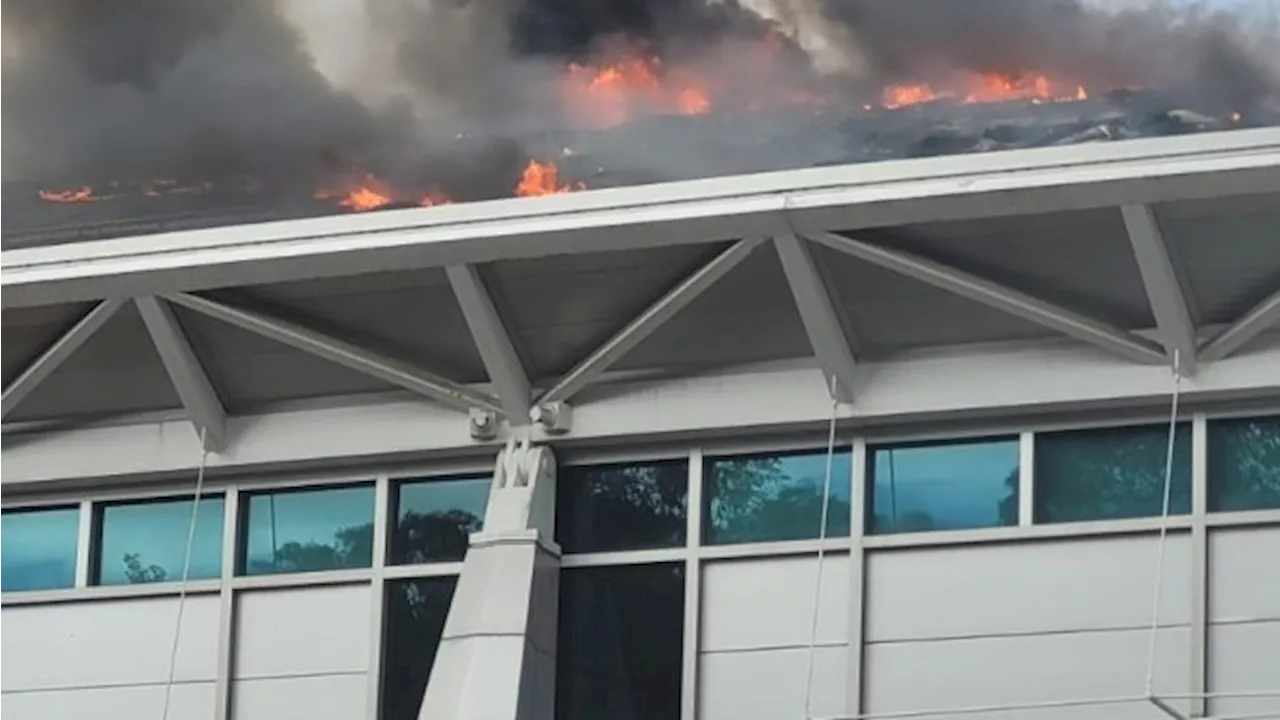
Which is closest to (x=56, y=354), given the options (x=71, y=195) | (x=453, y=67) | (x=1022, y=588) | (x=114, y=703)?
(x=71, y=195)

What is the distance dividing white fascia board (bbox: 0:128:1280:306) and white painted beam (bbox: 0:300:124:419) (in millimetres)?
266

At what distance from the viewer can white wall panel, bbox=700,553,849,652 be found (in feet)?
33.4

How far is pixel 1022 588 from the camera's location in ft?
32.5

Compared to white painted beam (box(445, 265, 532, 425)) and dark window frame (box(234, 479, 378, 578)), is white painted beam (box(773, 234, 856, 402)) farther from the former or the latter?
dark window frame (box(234, 479, 378, 578))

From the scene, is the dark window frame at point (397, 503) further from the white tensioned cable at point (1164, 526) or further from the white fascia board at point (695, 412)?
the white tensioned cable at point (1164, 526)

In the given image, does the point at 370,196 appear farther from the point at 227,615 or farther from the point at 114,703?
the point at 114,703

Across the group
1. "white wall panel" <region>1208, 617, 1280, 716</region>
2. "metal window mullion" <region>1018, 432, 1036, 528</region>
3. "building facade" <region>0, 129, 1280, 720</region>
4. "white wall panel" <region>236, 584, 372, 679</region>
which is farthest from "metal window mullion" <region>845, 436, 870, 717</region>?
"white wall panel" <region>236, 584, 372, 679</region>

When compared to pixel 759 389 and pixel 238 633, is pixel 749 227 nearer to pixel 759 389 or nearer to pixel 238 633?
pixel 759 389

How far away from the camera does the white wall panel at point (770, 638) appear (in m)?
10.1

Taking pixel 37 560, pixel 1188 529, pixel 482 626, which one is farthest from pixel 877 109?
pixel 37 560

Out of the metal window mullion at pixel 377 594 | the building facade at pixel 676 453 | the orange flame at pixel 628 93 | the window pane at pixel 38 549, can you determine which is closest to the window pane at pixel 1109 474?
the building facade at pixel 676 453

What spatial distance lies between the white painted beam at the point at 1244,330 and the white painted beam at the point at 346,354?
3217mm

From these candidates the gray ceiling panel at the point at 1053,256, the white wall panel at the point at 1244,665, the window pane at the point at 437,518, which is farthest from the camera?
the window pane at the point at 437,518

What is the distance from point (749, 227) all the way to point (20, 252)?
11.1ft
